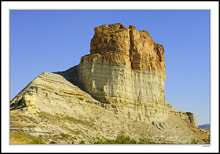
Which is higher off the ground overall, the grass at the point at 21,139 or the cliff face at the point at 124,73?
the cliff face at the point at 124,73

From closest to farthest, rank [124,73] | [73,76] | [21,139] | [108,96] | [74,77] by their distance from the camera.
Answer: [21,139], [108,96], [124,73], [74,77], [73,76]

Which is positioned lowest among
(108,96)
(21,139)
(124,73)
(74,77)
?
(21,139)

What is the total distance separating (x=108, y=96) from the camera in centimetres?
5275

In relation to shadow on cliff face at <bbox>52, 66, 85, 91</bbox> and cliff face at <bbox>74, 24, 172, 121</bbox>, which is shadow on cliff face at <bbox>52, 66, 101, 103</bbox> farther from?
cliff face at <bbox>74, 24, 172, 121</bbox>

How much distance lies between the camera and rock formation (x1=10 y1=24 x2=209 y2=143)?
39875mm

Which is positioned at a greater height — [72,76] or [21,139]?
[72,76]

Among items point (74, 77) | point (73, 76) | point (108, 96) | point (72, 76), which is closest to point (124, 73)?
point (108, 96)

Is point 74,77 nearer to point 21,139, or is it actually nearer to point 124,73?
point 124,73

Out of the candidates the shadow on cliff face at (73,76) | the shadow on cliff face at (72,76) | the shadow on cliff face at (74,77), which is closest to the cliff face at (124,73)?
the shadow on cliff face at (74,77)

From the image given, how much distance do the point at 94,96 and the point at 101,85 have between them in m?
2.16

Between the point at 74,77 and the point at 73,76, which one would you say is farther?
the point at 73,76

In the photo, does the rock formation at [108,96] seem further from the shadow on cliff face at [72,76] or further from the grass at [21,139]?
the grass at [21,139]

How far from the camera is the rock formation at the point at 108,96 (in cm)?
3988

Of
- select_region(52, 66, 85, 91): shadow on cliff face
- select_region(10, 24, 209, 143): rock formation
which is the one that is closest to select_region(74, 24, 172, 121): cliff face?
select_region(10, 24, 209, 143): rock formation
